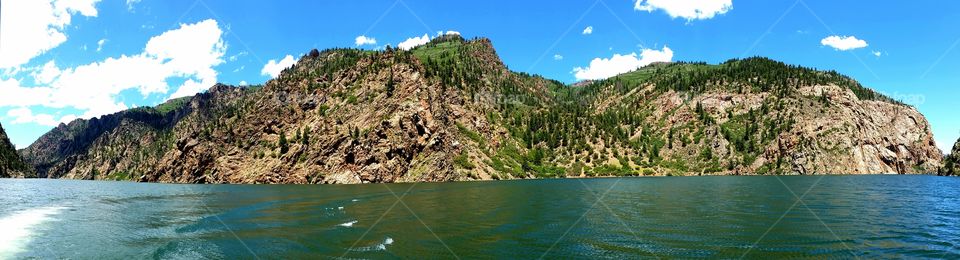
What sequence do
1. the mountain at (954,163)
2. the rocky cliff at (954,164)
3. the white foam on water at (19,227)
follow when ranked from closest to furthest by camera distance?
the white foam on water at (19,227)
the rocky cliff at (954,164)
the mountain at (954,163)

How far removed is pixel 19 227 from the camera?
47500 millimetres

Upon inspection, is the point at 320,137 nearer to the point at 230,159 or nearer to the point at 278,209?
the point at 230,159

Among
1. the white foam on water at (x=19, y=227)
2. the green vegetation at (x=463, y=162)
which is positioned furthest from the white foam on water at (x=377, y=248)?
the green vegetation at (x=463, y=162)

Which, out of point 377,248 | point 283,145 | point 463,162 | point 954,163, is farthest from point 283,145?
point 954,163

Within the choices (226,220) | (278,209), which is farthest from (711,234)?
(278,209)

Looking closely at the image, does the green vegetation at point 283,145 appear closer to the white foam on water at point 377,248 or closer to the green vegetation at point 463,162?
the green vegetation at point 463,162

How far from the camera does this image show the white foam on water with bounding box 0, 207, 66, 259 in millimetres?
37125

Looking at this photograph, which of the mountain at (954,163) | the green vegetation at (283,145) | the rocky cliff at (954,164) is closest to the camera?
the green vegetation at (283,145)

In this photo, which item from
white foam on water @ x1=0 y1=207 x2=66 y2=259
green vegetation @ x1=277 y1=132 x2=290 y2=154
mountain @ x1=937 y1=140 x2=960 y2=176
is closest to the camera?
white foam on water @ x1=0 y1=207 x2=66 y2=259

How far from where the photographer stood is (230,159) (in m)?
189

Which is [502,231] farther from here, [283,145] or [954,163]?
[954,163]

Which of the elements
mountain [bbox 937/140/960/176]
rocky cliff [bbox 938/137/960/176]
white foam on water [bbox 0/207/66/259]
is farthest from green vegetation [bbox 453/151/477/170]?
mountain [bbox 937/140/960/176]

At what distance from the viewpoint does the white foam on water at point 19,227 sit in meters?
37.1

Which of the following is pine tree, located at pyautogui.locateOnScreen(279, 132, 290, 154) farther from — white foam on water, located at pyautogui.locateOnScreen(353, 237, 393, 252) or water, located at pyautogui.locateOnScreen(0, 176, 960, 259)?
white foam on water, located at pyautogui.locateOnScreen(353, 237, 393, 252)
